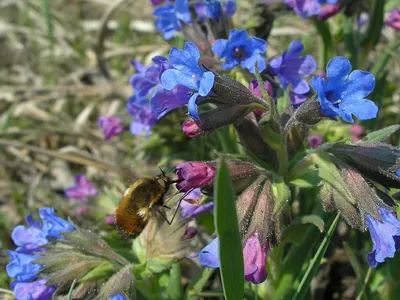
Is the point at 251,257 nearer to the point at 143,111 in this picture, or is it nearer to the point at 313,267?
the point at 313,267

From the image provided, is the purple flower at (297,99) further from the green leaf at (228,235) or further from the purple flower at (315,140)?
the green leaf at (228,235)

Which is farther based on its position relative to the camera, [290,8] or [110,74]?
[110,74]

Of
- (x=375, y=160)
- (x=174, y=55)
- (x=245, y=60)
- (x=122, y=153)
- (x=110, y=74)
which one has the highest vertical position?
(x=174, y=55)

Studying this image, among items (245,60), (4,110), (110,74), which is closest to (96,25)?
(110,74)

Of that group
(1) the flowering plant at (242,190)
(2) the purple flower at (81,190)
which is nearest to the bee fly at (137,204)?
(1) the flowering plant at (242,190)

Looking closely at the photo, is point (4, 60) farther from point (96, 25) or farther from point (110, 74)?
point (110, 74)
